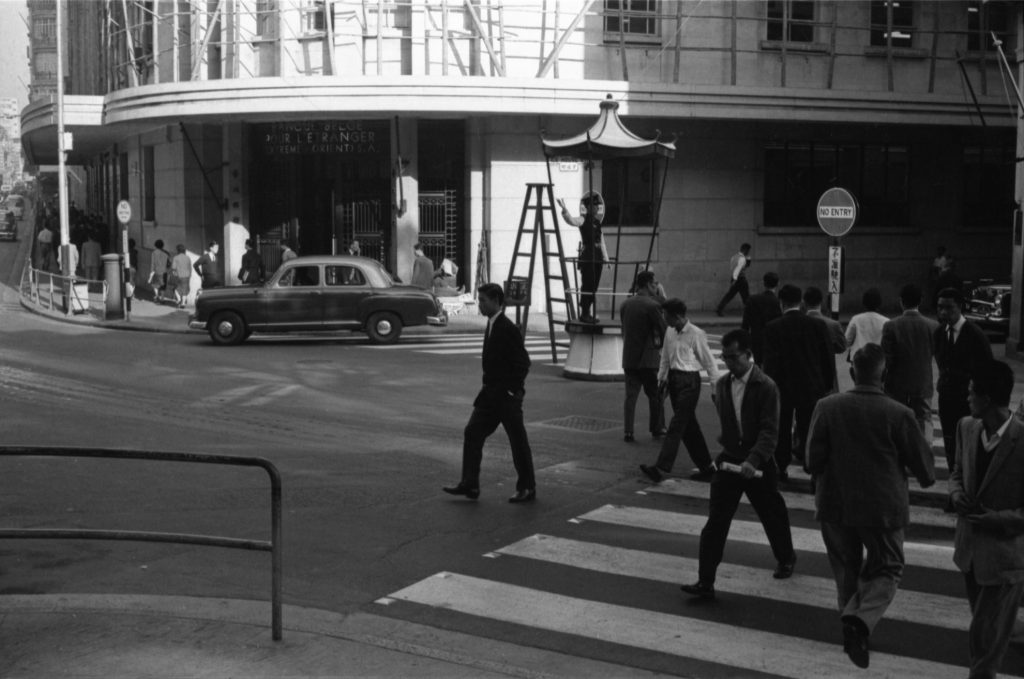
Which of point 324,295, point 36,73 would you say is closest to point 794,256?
point 324,295

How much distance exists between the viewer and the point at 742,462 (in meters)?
8.24

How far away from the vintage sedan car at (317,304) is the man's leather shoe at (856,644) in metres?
17.6

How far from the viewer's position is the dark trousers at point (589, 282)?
1897 centimetres

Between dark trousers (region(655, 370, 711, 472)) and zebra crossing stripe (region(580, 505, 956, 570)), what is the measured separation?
41.8 inches

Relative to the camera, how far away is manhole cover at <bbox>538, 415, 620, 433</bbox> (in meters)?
14.9

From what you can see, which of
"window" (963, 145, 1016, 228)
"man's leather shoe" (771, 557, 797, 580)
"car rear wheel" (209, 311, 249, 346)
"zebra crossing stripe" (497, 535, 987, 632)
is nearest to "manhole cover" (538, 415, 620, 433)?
→ "zebra crossing stripe" (497, 535, 987, 632)

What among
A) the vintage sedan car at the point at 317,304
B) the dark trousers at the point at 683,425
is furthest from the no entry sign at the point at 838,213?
the vintage sedan car at the point at 317,304

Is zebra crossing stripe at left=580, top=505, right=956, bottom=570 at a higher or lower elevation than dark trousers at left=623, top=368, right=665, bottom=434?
lower

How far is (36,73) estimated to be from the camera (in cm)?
11506

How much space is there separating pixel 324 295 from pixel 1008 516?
61.5ft

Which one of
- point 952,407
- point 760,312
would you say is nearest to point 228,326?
point 760,312

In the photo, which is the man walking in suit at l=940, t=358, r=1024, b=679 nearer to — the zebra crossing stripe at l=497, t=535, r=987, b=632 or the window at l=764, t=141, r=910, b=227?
the zebra crossing stripe at l=497, t=535, r=987, b=632

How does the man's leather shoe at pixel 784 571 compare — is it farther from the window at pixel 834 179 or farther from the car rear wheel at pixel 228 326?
the window at pixel 834 179

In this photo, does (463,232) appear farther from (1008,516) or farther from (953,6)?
(1008,516)
